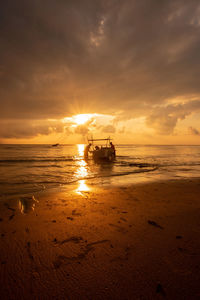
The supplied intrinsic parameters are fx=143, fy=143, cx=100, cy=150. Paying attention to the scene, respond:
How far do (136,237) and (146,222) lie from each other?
93cm

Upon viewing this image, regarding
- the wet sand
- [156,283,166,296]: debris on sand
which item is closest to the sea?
the wet sand

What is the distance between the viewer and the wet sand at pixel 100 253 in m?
2.22

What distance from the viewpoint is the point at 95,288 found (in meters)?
2.24

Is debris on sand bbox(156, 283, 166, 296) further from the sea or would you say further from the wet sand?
the sea

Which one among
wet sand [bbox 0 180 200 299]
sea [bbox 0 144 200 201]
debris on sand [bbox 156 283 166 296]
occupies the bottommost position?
sea [bbox 0 144 200 201]

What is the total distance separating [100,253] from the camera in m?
3.02

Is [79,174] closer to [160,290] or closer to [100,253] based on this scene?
[100,253]

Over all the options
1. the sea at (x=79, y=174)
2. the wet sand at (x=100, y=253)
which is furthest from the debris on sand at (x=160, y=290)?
the sea at (x=79, y=174)

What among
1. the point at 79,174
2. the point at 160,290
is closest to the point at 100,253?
the point at 160,290

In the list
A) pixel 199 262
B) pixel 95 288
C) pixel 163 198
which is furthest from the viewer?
pixel 163 198

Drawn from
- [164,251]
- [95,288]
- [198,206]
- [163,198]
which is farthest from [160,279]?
[163,198]

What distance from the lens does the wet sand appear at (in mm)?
2217

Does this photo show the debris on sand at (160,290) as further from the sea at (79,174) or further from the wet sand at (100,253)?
the sea at (79,174)

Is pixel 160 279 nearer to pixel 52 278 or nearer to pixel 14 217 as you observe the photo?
pixel 52 278
